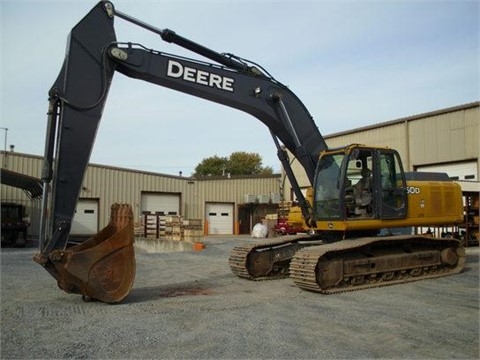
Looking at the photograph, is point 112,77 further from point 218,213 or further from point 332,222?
point 218,213

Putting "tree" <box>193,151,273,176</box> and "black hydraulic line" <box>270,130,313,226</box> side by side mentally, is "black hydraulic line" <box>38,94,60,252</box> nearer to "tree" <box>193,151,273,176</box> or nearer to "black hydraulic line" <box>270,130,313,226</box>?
"black hydraulic line" <box>270,130,313,226</box>

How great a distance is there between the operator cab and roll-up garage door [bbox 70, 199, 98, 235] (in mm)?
25090

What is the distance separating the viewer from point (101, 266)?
291 inches

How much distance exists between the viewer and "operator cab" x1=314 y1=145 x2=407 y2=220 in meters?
9.74

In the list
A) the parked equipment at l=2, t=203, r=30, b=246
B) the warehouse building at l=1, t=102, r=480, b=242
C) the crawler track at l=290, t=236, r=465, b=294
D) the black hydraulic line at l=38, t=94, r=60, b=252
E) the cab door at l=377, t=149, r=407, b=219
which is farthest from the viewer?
the warehouse building at l=1, t=102, r=480, b=242

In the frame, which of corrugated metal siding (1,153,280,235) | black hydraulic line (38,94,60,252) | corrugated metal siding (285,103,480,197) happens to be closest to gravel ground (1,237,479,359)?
black hydraulic line (38,94,60,252)

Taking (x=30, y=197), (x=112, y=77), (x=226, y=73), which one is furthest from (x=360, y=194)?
(x=30, y=197)

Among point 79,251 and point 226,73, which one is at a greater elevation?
point 226,73

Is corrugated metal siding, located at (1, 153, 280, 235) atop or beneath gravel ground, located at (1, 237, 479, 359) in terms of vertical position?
atop

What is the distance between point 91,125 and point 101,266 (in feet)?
7.59

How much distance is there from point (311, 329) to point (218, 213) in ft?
107

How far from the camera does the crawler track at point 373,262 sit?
899 centimetres

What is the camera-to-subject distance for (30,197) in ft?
94.9

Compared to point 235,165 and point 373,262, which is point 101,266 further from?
point 235,165
